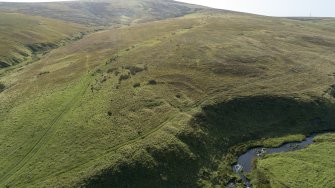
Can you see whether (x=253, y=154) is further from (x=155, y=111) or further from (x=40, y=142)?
(x=40, y=142)

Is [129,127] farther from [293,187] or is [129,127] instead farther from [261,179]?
[293,187]

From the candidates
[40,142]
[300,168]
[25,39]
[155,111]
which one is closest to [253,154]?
[300,168]

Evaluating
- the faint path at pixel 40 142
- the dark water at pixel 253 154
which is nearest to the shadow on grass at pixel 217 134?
the dark water at pixel 253 154

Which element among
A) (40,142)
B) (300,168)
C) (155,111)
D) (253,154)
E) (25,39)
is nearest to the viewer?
(300,168)

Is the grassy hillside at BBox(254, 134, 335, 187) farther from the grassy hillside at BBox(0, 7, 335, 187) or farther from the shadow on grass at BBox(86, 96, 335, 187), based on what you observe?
the shadow on grass at BBox(86, 96, 335, 187)

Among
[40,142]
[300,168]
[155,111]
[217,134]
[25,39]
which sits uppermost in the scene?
[25,39]

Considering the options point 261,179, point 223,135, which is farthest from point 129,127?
point 261,179
